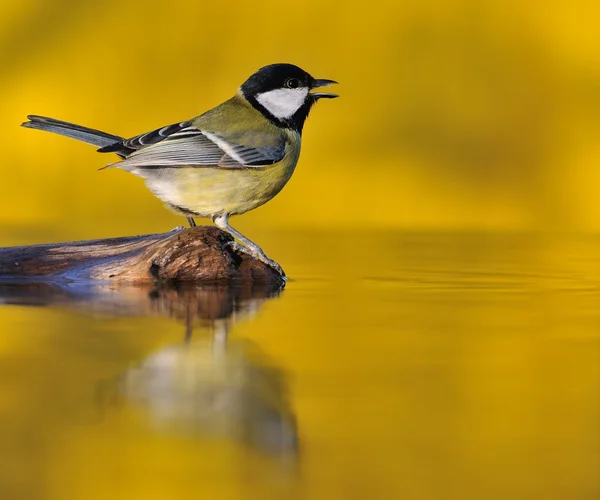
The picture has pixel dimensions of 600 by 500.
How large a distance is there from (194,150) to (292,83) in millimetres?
578

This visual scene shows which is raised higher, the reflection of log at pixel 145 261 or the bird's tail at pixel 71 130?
the bird's tail at pixel 71 130

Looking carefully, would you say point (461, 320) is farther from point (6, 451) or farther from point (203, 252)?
point (6, 451)

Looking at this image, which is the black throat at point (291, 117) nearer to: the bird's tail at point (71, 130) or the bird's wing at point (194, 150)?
the bird's wing at point (194, 150)

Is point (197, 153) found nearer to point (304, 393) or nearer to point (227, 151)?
point (227, 151)

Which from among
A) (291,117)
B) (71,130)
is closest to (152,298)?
(71,130)

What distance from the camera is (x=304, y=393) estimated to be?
2.13m

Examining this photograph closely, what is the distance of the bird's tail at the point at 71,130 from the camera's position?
13.5ft

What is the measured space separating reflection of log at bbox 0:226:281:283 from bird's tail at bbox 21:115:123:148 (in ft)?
1.31

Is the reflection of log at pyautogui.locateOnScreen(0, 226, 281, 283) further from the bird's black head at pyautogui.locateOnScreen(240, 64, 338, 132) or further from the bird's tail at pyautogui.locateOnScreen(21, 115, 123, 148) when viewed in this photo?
the bird's black head at pyautogui.locateOnScreen(240, 64, 338, 132)

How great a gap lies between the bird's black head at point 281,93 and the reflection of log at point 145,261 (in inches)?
24.6

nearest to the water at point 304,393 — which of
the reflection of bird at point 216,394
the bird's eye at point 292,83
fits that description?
the reflection of bird at point 216,394

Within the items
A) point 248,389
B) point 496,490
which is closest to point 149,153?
point 248,389

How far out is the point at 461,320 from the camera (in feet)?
10.7

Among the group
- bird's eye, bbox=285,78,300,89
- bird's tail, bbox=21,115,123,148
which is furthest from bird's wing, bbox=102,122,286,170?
bird's eye, bbox=285,78,300,89
